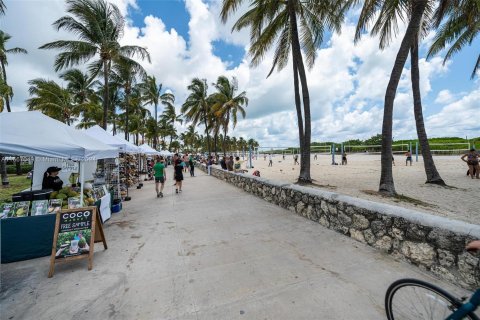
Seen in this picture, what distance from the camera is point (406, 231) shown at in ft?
10.3

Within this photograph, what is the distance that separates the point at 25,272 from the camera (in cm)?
341

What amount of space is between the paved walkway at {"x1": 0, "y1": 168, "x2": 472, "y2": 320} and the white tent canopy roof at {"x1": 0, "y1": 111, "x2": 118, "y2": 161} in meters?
1.88

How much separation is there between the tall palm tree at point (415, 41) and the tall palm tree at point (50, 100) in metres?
23.2

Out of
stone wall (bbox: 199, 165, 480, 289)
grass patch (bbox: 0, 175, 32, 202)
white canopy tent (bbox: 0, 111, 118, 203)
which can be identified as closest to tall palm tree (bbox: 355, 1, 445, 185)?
stone wall (bbox: 199, 165, 480, 289)

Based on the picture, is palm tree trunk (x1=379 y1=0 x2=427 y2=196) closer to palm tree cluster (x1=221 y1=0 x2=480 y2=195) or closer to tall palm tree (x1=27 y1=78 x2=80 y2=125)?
palm tree cluster (x1=221 y1=0 x2=480 y2=195)

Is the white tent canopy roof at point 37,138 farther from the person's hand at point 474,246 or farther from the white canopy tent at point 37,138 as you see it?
the person's hand at point 474,246

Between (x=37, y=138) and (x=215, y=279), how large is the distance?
151 inches

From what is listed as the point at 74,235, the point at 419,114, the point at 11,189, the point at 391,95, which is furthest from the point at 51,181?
the point at 419,114

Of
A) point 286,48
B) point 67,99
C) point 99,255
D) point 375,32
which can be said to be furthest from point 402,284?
point 67,99

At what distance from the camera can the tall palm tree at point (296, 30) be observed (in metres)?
9.24

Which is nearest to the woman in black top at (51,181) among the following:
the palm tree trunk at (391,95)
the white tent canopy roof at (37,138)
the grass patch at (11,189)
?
the white tent canopy roof at (37,138)

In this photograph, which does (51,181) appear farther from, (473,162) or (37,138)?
Answer: (473,162)

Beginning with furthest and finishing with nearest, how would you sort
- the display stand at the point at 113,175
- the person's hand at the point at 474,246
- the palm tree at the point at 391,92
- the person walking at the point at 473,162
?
the person walking at the point at 473,162
the display stand at the point at 113,175
the palm tree at the point at 391,92
the person's hand at the point at 474,246

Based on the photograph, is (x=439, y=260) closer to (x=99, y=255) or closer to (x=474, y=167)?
(x=99, y=255)
